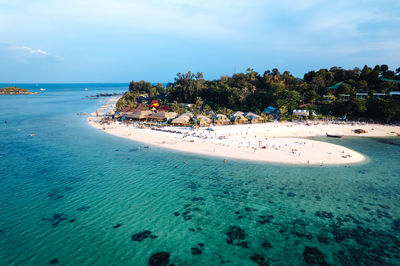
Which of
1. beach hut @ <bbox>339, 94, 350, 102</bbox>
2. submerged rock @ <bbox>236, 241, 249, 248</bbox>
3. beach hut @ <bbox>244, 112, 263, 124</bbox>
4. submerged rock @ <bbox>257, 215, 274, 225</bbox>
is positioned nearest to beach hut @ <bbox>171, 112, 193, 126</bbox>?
beach hut @ <bbox>244, 112, 263, 124</bbox>

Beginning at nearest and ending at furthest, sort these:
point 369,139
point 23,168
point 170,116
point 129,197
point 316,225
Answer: point 316,225, point 129,197, point 23,168, point 369,139, point 170,116

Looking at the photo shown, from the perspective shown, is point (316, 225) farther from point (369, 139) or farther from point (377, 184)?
point (369, 139)

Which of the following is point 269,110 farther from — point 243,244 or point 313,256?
point 243,244

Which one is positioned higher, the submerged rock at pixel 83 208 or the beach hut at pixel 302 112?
the beach hut at pixel 302 112

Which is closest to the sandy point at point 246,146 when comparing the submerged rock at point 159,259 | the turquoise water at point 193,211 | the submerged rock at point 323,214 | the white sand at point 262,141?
the white sand at point 262,141

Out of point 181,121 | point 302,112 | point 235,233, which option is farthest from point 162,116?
point 235,233

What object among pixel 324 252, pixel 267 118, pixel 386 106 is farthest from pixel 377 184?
pixel 386 106

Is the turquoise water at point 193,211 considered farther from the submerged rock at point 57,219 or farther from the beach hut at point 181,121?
the beach hut at point 181,121
